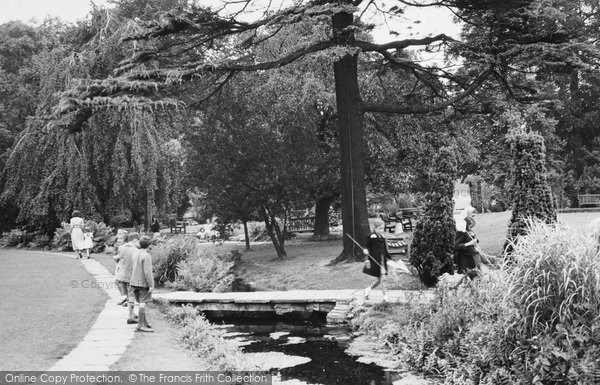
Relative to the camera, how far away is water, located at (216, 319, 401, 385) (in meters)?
7.53

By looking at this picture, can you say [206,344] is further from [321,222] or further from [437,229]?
[321,222]

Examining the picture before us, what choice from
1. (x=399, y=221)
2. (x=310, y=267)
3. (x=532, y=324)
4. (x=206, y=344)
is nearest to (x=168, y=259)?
(x=310, y=267)

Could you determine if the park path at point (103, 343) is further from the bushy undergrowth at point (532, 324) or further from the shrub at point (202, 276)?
the bushy undergrowth at point (532, 324)

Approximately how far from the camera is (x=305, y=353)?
8.89 m

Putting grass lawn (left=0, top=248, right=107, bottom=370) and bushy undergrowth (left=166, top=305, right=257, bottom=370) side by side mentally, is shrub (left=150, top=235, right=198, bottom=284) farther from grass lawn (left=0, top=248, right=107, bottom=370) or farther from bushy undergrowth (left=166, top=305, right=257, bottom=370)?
bushy undergrowth (left=166, top=305, right=257, bottom=370)

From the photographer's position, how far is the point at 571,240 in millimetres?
6191

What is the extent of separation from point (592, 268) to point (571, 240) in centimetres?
42

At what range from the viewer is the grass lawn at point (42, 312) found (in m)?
6.97

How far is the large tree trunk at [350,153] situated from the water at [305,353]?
177 inches

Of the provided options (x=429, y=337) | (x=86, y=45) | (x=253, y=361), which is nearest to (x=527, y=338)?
(x=429, y=337)

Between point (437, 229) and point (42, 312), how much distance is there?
7683 mm

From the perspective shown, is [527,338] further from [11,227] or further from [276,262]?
[11,227]

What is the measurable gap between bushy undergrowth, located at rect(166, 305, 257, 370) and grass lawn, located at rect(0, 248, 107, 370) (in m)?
1.48

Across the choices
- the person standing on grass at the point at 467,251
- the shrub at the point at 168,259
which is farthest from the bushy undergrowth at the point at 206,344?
the shrub at the point at 168,259
